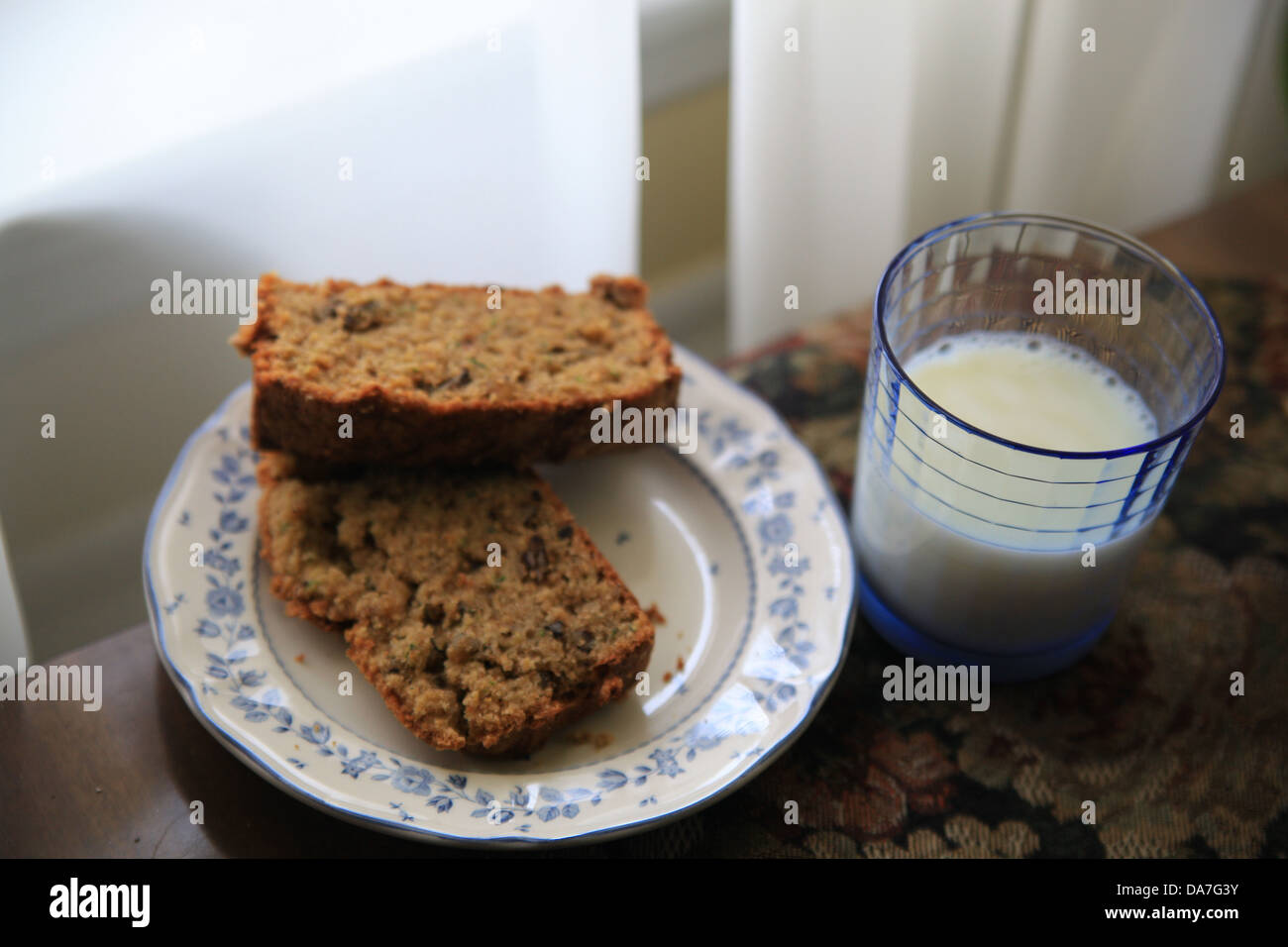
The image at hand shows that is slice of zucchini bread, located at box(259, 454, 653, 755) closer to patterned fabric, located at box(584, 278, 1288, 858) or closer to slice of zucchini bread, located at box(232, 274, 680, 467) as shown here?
slice of zucchini bread, located at box(232, 274, 680, 467)

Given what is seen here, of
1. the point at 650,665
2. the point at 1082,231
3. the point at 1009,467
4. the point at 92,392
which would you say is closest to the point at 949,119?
the point at 1082,231

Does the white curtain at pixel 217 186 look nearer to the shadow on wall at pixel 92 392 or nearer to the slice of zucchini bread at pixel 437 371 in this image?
the shadow on wall at pixel 92 392

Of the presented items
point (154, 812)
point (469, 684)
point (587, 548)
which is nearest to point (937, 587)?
point (587, 548)

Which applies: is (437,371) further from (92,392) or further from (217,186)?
(92,392)

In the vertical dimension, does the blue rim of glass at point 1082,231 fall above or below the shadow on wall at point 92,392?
above

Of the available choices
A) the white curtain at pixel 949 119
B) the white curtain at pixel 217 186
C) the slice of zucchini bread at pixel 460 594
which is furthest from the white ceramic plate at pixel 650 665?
the white curtain at pixel 949 119
